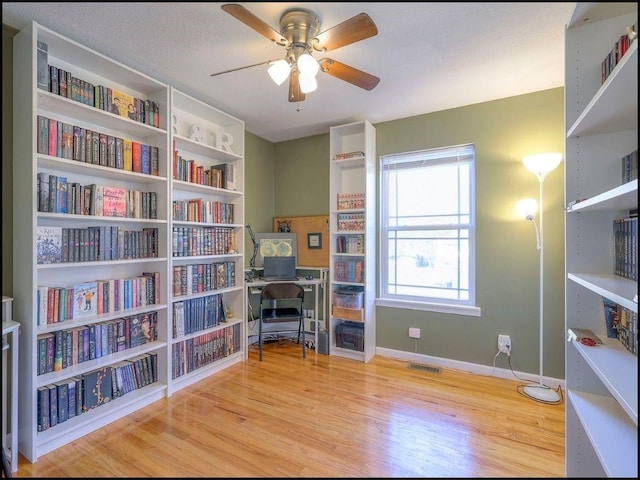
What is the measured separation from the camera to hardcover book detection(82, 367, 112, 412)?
1.86 meters

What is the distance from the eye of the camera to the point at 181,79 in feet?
7.45

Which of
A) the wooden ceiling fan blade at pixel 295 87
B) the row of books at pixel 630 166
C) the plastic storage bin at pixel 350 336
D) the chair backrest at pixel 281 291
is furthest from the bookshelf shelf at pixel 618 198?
the chair backrest at pixel 281 291

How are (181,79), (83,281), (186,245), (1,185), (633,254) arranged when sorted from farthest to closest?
(186,245) < (181,79) < (83,281) < (1,185) < (633,254)

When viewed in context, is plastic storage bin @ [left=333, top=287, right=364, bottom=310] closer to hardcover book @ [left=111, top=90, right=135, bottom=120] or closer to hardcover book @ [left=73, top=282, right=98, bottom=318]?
hardcover book @ [left=73, top=282, right=98, bottom=318]

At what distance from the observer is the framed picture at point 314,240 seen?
134 inches

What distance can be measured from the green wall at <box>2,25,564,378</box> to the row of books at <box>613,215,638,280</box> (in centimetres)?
120

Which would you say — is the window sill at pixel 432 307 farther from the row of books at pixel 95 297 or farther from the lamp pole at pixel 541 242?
the row of books at pixel 95 297

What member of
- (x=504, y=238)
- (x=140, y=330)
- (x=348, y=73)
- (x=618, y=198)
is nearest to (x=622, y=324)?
(x=618, y=198)

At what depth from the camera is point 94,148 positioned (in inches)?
76.2

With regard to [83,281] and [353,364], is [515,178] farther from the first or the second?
[83,281]

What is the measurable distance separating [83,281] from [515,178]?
3426 mm

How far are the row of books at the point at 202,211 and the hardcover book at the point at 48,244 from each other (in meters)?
0.74

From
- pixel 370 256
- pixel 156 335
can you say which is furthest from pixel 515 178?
pixel 156 335

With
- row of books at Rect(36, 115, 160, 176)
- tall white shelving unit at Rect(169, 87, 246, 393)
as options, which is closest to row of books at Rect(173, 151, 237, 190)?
tall white shelving unit at Rect(169, 87, 246, 393)
